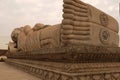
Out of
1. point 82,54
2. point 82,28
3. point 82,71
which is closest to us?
point 82,71

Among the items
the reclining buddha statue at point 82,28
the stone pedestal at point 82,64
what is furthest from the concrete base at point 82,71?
the reclining buddha statue at point 82,28

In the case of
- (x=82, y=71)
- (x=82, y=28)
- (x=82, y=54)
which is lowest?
(x=82, y=71)

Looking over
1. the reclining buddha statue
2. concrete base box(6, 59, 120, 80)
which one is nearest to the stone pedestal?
concrete base box(6, 59, 120, 80)

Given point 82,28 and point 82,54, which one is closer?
point 82,54

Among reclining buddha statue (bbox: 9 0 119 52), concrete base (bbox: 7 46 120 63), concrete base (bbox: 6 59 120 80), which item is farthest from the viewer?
reclining buddha statue (bbox: 9 0 119 52)

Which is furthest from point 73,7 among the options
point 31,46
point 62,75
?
point 31,46

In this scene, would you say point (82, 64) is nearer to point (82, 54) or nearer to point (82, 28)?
point (82, 54)

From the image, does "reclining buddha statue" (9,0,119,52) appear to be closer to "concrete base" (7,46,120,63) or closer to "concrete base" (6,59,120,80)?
"concrete base" (7,46,120,63)

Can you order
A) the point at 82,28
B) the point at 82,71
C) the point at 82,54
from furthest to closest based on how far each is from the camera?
the point at 82,28 → the point at 82,54 → the point at 82,71

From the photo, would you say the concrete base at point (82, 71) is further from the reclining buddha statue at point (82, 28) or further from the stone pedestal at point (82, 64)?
the reclining buddha statue at point (82, 28)

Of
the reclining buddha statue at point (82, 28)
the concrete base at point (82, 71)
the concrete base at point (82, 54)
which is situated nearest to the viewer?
the concrete base at point (82, 71)

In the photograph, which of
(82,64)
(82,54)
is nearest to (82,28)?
(82,54)

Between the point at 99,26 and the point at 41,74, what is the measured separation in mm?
1088

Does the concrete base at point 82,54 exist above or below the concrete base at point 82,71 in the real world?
above
